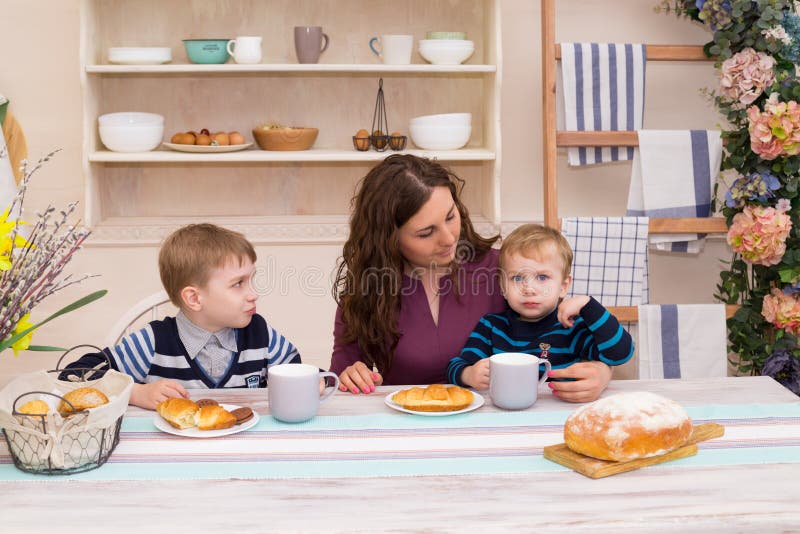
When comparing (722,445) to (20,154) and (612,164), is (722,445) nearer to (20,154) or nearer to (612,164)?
(612,164)

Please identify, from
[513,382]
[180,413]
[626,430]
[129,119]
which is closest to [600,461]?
[626,430]

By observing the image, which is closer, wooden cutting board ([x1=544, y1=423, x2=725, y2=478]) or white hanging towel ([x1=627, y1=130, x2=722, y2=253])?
wooden cutting board ([x1=544, y1=423, x2=725, y2=478])

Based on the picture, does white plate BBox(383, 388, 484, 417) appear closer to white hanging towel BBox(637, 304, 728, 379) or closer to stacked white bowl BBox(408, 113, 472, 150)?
white hanging towel BBox(637, 304, 728, 379)

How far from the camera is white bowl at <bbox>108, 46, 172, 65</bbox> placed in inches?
101

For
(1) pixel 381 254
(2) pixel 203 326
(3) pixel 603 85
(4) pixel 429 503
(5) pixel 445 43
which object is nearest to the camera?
(4) pixel 429 503

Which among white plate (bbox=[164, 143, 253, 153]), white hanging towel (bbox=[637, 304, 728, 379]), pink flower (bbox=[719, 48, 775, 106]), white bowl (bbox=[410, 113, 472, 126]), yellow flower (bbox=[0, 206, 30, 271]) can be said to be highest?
pink flower (bbox=[719, 48, 775, 106])

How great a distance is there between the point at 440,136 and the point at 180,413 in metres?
1.56

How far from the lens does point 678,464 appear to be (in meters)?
1.17

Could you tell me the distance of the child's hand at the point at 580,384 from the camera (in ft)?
4.70

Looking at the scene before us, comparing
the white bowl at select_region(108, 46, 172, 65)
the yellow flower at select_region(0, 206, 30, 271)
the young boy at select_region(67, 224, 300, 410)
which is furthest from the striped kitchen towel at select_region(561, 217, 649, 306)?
the yellow flower at select_region(0, 206, 30, 271)

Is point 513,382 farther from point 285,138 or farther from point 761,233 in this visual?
point 285,138

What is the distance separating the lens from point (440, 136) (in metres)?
2.65

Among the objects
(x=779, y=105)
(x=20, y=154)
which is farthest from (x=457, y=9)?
(x=20, y=154)

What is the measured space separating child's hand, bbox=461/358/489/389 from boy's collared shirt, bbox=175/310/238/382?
0.47 meters
